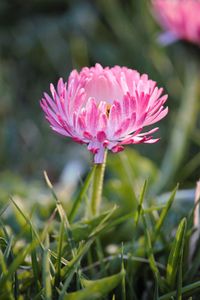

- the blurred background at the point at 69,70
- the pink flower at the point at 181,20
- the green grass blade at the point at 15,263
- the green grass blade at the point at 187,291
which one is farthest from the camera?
the blurred background at the point at 69,70

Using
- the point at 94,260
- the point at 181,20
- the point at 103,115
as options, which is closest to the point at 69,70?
the point at 181,20

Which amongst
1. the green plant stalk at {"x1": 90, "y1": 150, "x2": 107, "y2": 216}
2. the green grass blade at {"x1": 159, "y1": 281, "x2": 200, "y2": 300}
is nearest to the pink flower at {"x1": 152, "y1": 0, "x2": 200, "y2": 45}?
the green plant stalk at {"x1": 90, "y1": 150, "x2": 107, "y2": 216}

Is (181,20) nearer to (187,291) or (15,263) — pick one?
(187,291)

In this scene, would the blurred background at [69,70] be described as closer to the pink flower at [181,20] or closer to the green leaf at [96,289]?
the pink flower at [181,20]

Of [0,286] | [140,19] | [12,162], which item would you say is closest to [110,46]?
[140,19]

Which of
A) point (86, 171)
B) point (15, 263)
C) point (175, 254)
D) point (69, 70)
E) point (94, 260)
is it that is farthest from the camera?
point (69, 70)

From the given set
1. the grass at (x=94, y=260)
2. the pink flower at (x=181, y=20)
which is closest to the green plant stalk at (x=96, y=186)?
the grass at (x=94, y=260)

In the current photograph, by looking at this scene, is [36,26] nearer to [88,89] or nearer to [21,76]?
[21,76]
